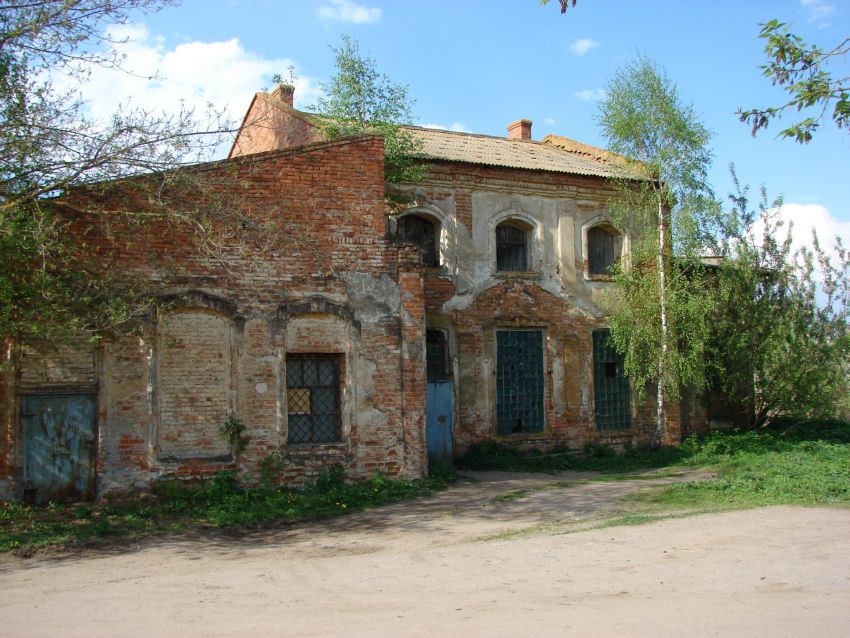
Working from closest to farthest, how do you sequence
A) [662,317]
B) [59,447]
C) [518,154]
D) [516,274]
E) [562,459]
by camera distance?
[59,447] < [562,459] < [516,274] < [662,317] < [518,154]

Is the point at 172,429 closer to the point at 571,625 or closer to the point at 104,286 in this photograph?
the point at 104,286

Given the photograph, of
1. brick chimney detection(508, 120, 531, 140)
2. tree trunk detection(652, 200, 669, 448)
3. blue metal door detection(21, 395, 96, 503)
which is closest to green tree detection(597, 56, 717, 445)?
tree trunk detection(652, 200, 669, 448)

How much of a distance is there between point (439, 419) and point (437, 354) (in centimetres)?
145

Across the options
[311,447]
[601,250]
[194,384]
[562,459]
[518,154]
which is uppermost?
[518,154]

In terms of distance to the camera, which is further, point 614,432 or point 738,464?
point 614,432

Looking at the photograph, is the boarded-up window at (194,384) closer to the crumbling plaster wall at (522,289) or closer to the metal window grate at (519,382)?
the crumbling plaster wall at (522,289)

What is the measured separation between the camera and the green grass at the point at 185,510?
9.79 m

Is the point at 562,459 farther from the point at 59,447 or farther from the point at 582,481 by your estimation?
the point at 59,447

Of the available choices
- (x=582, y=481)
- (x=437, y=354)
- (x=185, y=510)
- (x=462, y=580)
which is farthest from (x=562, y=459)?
(x=462, y=580)

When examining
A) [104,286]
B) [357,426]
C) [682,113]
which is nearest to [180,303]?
[104,286]

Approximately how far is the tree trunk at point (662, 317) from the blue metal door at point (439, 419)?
5230 millimetres

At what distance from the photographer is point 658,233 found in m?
18.6

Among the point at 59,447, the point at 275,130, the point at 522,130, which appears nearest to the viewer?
the point at 59,447

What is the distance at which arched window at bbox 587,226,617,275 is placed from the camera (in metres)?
18.9
